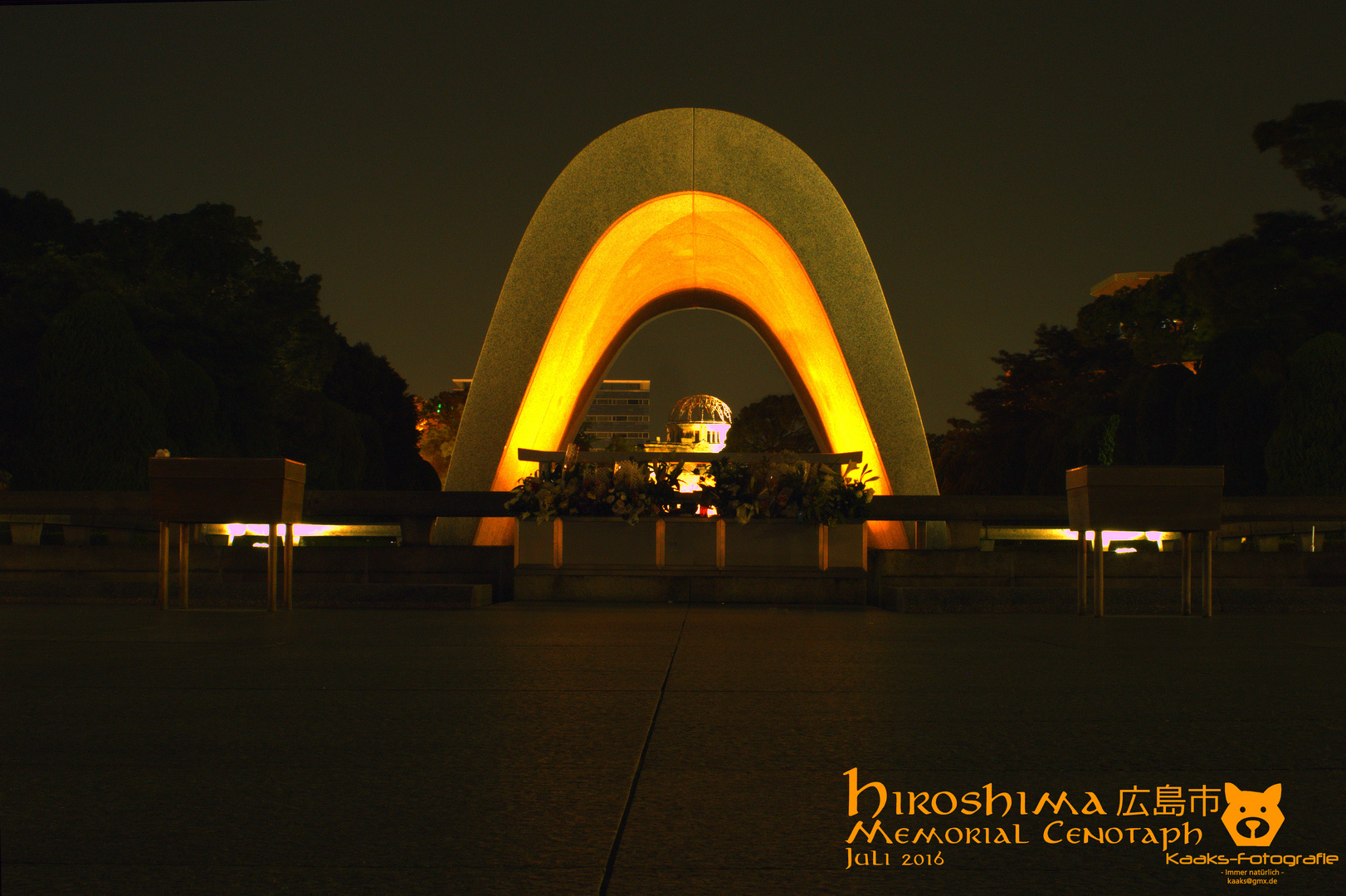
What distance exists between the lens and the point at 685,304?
24.6 m

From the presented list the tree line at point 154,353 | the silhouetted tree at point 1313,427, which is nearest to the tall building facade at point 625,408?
the tree line at point 154,353

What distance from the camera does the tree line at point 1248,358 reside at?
882 inches

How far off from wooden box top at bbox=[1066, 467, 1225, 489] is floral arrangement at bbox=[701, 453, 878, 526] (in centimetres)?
253

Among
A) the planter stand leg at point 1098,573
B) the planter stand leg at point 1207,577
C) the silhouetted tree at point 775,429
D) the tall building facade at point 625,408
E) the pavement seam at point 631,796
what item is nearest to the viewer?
the pavement seam at point 631,796

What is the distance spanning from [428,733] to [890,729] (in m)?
1.28

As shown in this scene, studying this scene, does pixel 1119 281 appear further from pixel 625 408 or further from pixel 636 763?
pixel 636 763

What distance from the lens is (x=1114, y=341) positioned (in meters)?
47.9

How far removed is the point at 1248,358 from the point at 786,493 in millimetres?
20742

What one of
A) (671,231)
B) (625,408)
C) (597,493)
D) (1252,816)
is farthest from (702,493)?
(625,408)

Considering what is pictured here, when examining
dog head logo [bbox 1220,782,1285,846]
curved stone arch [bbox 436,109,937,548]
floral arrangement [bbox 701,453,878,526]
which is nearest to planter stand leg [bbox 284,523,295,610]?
floral arrangement [bbox 701,453,878,526]

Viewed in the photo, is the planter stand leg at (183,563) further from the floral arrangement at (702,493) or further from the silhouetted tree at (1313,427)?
the silhouetted tree at (1313,427)

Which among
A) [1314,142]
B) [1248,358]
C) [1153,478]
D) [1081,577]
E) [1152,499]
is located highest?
[1314,142]

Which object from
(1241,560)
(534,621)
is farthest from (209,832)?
(1241,560)

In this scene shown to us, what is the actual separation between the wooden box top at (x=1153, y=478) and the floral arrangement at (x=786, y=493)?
2.53m
